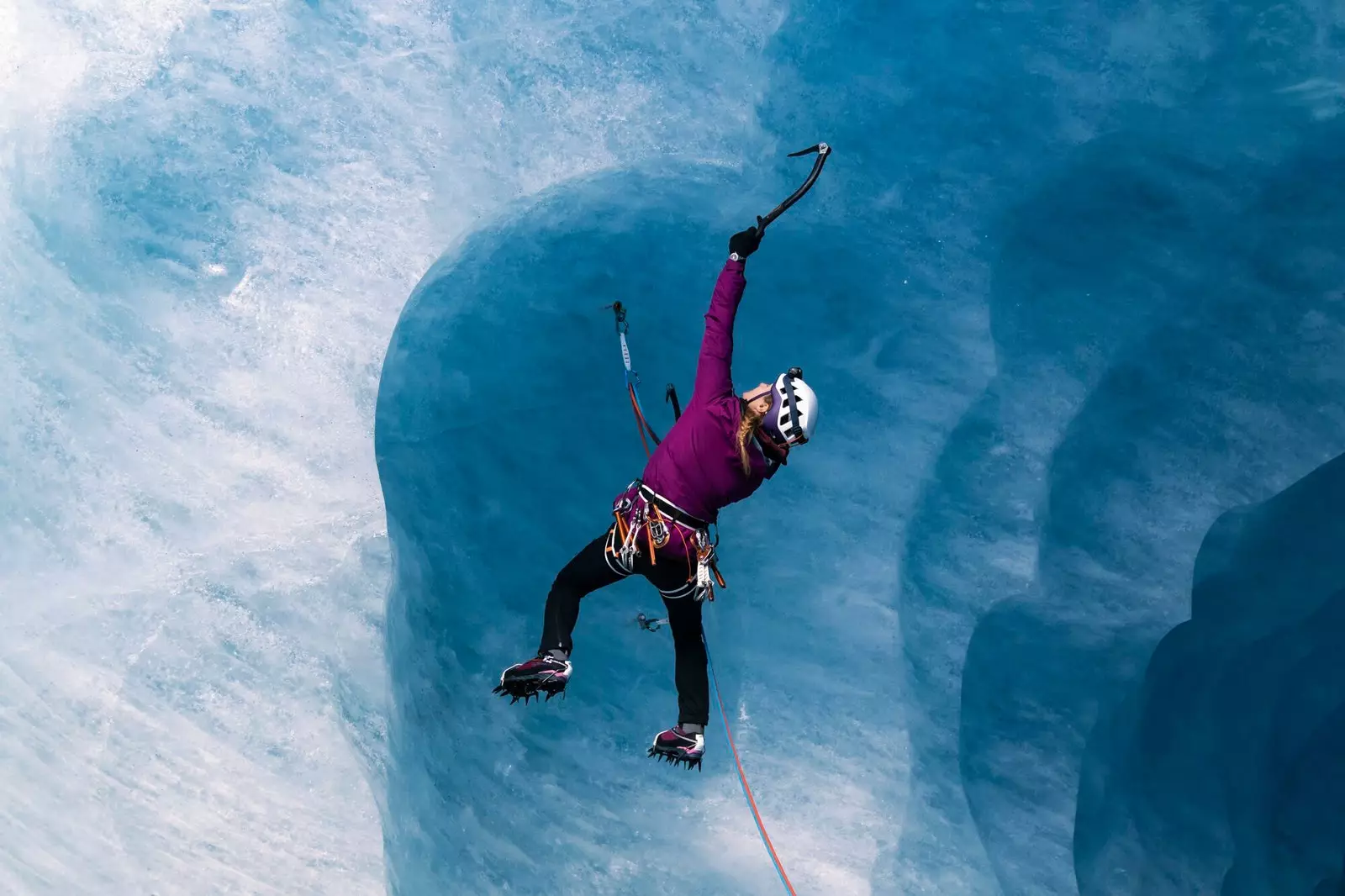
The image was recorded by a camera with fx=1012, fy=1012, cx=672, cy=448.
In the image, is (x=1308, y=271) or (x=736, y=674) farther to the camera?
(x=736, y=674)

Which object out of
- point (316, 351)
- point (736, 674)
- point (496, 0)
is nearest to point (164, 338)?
point (316, 351)

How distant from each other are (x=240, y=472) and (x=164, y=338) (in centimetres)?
83

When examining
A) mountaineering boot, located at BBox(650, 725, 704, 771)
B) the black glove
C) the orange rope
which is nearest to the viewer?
the black glove

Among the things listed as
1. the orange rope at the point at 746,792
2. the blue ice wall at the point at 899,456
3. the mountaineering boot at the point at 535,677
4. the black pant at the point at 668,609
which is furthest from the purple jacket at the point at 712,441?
the blue ice wall at the point at 899,456

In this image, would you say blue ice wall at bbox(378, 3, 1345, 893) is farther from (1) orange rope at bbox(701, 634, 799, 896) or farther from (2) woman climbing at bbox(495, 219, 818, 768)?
(2) woman climbing at bbox(495, 219, 818, 768)

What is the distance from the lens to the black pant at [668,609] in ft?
14.0

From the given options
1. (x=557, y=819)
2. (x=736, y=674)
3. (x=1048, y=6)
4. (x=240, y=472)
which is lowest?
(x=557, y=819)

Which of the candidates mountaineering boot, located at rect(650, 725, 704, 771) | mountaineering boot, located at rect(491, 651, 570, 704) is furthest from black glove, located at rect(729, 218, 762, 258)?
mountaineering boot, located at rect(650, 725, 704, 771)

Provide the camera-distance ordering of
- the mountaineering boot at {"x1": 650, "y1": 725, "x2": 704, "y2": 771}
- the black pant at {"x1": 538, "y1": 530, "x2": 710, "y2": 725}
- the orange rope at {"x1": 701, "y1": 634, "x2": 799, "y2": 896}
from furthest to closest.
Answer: the orange rope at {"x1": 701, "y1": 634, "x2": 799, "y2": 896}, the black pant at {"x1": 538, "y1": 530, "x2": 710, "y2": 725}, the mountaineering boot at {"x1": 650, "y1": 725, "x2": 704, "y2": 771}

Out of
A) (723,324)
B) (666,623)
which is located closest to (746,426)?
(723,324)

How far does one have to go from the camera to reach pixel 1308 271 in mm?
5180

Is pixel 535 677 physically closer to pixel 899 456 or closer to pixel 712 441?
pixel 712 441

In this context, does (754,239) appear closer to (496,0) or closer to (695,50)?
(695,50)

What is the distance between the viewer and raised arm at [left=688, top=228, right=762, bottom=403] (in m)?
3.90
